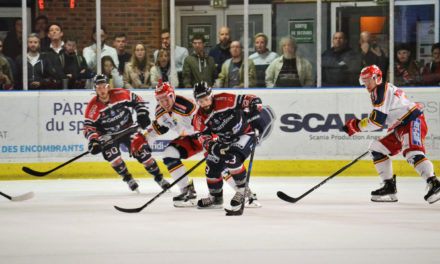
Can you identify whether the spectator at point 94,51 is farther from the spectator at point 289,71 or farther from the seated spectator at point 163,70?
the spectator at point 289,71

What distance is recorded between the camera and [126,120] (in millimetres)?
7367

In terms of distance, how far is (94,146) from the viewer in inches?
279

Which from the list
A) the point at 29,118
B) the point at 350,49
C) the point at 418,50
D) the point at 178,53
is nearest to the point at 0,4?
the point at 29,118

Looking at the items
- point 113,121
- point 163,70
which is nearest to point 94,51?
point 163,70

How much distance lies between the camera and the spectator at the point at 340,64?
8.66 m

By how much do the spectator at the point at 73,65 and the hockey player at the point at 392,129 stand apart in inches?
144

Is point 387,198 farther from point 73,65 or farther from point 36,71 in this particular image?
point 36,71

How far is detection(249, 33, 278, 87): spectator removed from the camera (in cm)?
878

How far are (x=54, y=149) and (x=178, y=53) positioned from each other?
1713mm

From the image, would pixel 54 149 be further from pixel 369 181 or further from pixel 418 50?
pixel 418 50

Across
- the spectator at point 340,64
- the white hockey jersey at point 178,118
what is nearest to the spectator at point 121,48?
the spectator at point 340,64

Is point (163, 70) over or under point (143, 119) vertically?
over

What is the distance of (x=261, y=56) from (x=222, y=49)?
1.44 ft

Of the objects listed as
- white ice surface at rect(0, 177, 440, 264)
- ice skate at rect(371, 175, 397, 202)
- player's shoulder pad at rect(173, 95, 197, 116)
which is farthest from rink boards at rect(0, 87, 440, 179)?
player's shoulder pad at rect(173, 95, 197, 116)
